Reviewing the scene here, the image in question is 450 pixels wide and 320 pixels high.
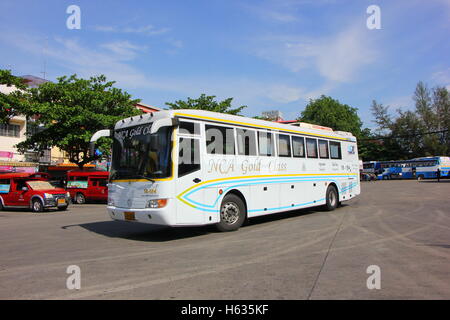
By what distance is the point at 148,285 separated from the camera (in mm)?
4832

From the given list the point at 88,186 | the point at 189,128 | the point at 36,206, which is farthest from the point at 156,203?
the point at 88,186

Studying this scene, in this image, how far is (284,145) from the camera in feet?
38.6

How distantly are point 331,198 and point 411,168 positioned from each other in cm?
5110

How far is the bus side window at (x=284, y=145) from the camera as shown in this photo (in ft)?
38.0

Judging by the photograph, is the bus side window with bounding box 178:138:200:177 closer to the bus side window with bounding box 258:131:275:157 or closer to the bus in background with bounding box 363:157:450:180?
the bus side window with bounding box 258:131:275:157

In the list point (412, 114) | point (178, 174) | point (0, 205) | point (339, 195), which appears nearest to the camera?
point (178, 174)

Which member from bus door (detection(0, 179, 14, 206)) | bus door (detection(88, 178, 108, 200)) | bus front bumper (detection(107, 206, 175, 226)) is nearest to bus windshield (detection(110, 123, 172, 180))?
bus front bumper (detection(107, 206, 175, 226))

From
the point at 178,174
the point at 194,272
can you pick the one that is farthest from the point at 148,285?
the point at 178,174

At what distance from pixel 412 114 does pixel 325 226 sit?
7044cm

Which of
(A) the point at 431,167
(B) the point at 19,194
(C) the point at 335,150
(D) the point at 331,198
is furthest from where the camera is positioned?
(A) the point at 431,167

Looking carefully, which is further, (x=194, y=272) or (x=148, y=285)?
(x=194, y=272)

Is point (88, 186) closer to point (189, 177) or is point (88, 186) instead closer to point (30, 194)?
point (30, 194)

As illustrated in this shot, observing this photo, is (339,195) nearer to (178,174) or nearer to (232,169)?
(232,169)

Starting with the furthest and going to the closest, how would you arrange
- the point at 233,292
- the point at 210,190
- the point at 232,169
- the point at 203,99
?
the point at 203,99 < the point at 232,169 < the point at 210,190 < the point at 233,292
